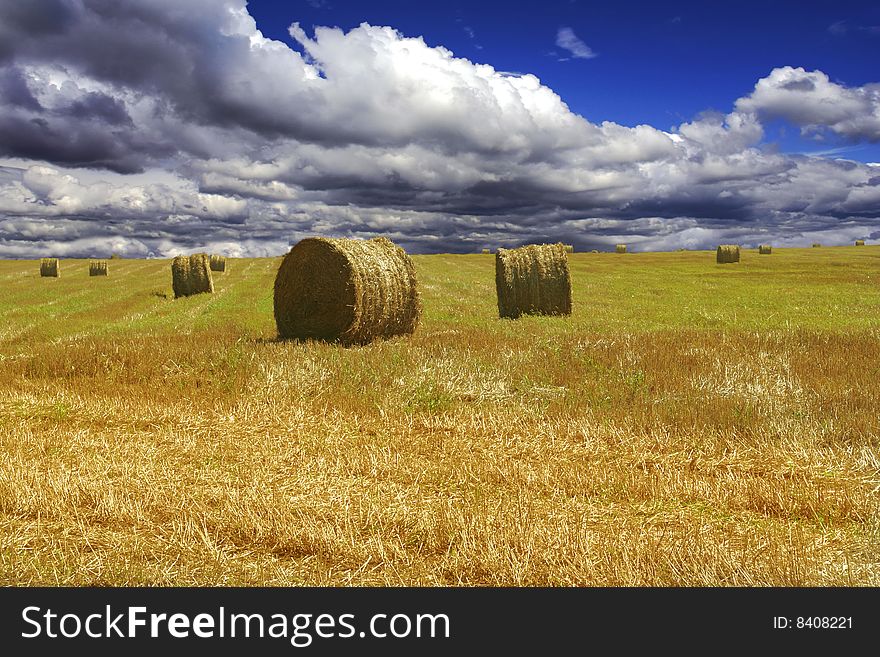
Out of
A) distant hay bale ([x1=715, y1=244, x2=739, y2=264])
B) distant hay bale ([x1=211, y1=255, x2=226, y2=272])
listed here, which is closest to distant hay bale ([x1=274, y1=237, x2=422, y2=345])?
distant hay bale ([x1=211, y1=255, x2=226, y2=272])

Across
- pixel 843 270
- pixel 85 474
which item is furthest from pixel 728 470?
pixel 843 270

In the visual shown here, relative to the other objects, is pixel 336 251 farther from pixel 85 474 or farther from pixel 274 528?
pixel 274 528

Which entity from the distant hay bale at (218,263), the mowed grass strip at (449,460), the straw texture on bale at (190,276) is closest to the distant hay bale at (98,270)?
the distant hay bale at (218,263)

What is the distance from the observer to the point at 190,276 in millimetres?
29094

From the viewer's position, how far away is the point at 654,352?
35.1 ft

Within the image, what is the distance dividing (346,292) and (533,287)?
7.81 metres

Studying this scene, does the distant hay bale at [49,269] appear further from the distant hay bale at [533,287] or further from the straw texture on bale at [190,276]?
the distant hay bale at [533,287]

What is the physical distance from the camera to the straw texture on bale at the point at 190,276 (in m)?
29.0

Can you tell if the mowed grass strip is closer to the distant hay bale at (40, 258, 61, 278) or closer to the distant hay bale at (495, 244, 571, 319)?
the distant hay bale at (495, 244, 571, 319)

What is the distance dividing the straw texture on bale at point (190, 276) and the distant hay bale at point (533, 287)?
51.7ft

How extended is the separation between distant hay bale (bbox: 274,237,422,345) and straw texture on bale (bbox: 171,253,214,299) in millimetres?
16839

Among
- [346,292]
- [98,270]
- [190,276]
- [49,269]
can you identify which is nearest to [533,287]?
[346,292]

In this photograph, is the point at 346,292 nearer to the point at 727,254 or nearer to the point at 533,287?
the point at 533,287

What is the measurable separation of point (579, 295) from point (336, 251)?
49.3 feet
